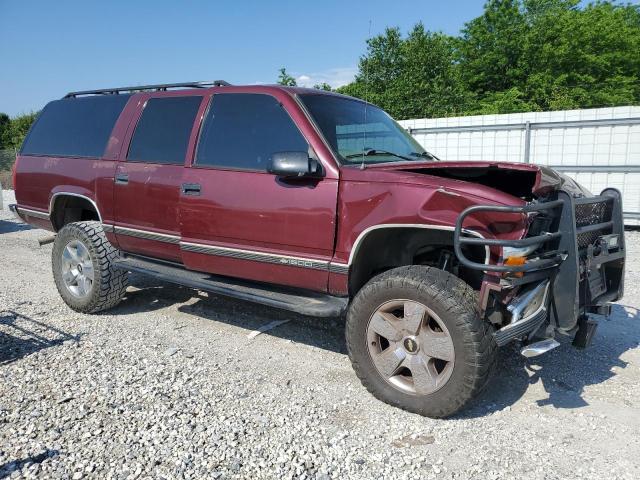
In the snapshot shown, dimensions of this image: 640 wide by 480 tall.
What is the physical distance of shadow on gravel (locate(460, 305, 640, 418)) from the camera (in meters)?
3.44

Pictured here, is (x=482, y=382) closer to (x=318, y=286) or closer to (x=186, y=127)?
(x=318, y=286)

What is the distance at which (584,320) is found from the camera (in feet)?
11.4

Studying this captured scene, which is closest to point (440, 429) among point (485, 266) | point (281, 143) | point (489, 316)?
point (489, 316)

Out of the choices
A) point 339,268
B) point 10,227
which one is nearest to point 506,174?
point 339,268

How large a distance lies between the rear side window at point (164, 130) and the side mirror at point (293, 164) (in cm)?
121

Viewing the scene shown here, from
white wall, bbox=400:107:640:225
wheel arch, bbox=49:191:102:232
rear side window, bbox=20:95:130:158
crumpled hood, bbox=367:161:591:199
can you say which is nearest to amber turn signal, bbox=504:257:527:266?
crumpled hood, bbox=367:161:591:199

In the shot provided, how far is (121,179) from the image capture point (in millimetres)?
4727

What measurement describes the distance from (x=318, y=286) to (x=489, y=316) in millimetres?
1204

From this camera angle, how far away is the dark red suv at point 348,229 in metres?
3.00

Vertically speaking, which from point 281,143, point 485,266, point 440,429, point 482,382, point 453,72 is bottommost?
point 440,429

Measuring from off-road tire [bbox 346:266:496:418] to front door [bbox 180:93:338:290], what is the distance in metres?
0.45

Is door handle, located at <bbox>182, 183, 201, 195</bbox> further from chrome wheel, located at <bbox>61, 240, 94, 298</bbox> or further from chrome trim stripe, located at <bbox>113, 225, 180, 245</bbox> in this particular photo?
chrome wheel, located at <bbox>61, 240, 94, 298</bbox>

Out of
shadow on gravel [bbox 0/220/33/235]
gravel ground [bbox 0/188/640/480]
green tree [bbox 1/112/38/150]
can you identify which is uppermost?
green tree [bbox 1/112/38/150]

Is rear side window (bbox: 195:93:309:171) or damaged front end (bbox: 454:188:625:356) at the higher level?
rear side window (bbox: 195:93:309:171)
